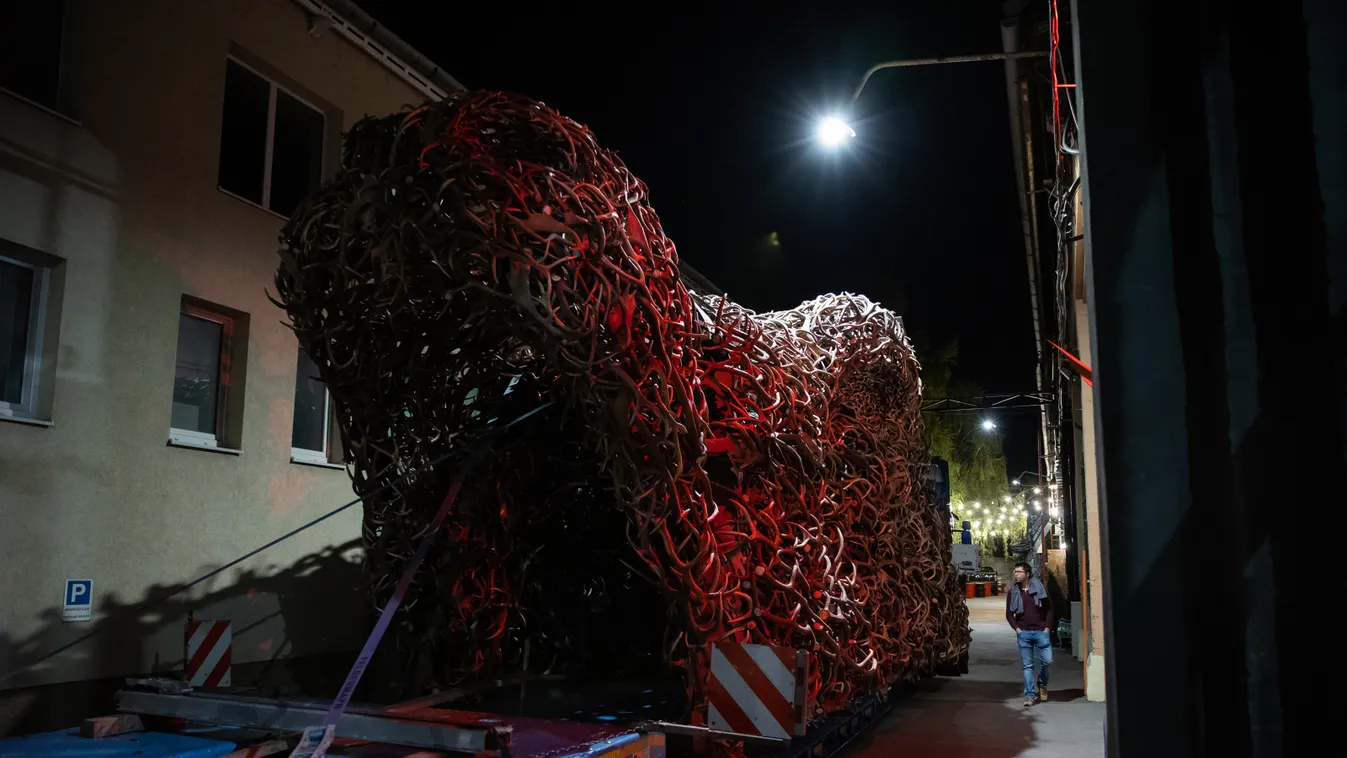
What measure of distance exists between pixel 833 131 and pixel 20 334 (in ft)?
23.6

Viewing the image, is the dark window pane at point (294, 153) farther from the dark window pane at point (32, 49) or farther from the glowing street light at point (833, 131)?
the glowing street light at point (833, 131)

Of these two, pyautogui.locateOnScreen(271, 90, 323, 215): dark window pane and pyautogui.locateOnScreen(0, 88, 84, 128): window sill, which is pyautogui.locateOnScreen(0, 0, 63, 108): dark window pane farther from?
pyautogui.locateOnScreen(271, 90, 323, 215): dark window pane

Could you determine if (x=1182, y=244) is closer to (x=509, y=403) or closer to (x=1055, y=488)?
(x=509, y=403)

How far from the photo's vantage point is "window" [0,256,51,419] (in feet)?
23.6

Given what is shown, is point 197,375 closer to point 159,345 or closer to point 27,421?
A: point 159,345

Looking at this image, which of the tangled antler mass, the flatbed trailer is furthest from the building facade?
the tangled antler mass

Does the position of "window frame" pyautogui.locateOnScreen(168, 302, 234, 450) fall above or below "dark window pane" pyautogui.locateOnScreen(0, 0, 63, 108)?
below

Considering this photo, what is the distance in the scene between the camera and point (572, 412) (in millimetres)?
7164

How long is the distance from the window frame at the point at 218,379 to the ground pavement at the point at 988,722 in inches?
251

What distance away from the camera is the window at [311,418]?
1019 cm

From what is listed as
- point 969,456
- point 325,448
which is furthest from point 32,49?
point 969,456

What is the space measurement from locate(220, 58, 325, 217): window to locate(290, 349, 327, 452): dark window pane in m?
1.68

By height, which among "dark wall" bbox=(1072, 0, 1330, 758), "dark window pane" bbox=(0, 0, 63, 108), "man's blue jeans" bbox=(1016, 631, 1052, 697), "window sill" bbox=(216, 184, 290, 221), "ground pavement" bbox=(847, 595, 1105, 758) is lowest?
"ground pavement" bbox=(847, 595, 1105, 758)

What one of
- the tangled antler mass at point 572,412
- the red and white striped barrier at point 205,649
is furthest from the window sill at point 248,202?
the red and white striped barrier at point 205,649
